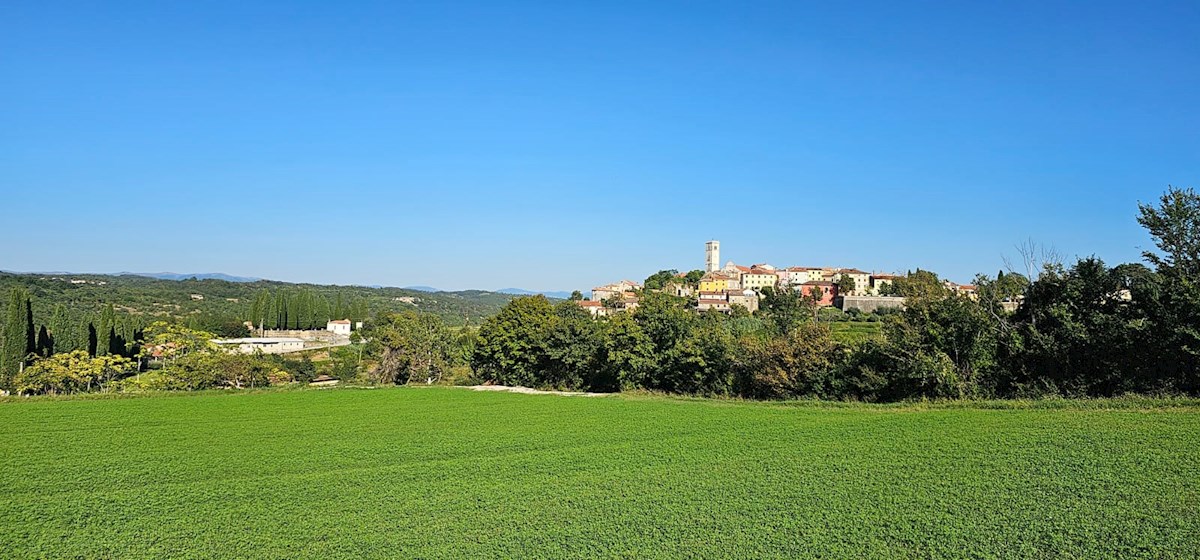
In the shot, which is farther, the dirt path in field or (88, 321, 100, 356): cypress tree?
(88, 321, 100, 356): cypress tree

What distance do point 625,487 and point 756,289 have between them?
431 feet

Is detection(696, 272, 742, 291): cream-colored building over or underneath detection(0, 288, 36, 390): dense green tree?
over

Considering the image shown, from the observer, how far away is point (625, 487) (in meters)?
13.3

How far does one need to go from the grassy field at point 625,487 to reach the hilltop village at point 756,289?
58.0 m

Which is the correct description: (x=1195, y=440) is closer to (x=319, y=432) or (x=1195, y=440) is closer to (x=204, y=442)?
(x=319, y=432)

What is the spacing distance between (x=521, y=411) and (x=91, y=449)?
12.4m

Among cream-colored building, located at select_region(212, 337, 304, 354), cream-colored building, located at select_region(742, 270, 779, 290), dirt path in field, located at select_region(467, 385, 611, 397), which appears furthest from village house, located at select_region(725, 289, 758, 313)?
dirt path in field, located at select_region(467, 385, 611, 397)

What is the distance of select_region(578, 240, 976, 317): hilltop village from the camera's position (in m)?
99.1

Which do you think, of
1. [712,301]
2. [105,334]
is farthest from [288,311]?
[712,301]

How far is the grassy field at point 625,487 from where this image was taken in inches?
400

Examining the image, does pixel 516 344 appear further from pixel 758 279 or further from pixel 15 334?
pixel 758 279

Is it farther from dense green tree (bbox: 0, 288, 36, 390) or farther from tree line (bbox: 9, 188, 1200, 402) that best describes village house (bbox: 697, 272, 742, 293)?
dense green tree (bbox: 0, 288, 36, 390)

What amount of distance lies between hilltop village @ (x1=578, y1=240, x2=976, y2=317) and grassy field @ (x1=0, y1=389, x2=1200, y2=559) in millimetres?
57964

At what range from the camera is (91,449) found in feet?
59.1
